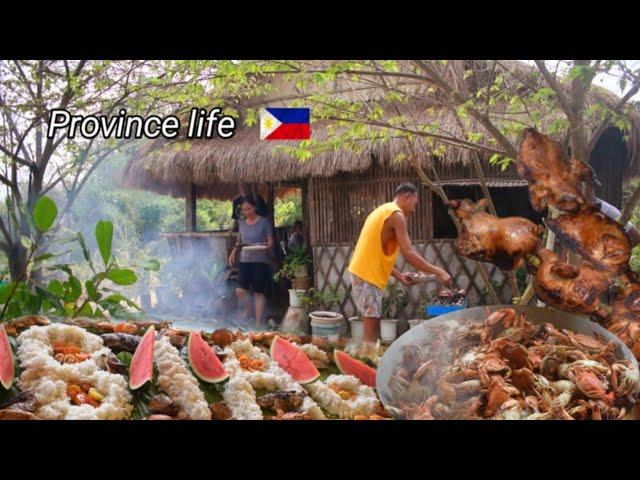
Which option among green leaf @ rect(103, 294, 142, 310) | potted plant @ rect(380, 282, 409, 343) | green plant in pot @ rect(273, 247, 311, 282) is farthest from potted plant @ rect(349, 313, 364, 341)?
green leaf @ rect(103, 294, 142, 310)

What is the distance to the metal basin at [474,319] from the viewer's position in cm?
356

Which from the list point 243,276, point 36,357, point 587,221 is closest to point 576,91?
point 587,221

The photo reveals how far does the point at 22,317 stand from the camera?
3947 mm

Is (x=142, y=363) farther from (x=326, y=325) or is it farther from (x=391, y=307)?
(x=391, y=307)

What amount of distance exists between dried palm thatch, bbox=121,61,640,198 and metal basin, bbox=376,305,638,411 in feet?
2.84

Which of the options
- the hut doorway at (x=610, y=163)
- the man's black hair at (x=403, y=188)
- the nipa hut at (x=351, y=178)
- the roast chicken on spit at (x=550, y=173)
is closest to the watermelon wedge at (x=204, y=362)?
the nipa hut at (x=351, y=178)

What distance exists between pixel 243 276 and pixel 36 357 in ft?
4.14

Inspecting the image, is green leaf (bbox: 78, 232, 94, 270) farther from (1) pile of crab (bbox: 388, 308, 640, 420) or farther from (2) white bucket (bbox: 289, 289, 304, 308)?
(1) pile of crab (bbox: 388, 308, 640, 420)

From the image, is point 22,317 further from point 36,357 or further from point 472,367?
point 472,367

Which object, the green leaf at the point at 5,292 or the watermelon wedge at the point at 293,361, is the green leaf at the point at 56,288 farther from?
the watermelon wedge at the point at 293,361

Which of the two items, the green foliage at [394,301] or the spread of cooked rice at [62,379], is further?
the green foliage at [394,301]

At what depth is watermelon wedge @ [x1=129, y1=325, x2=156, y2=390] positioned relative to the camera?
11.7 ft

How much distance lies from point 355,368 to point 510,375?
0.93m

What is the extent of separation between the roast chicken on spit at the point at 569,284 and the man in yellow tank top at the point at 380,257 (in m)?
0.58
